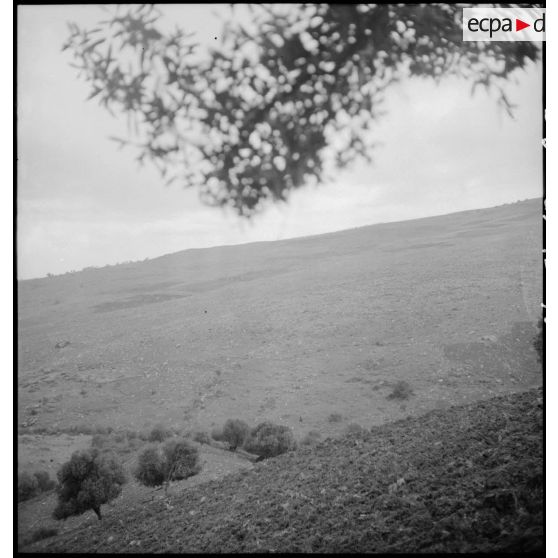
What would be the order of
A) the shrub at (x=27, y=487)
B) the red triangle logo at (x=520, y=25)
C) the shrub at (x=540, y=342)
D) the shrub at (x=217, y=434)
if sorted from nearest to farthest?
1. the red triangle logo at (x=520, y=25)
2. the shrub at (x=540, y=342)
3. the shrub at (x=27, y=487)
4. the shrub at (x=217, y=434)

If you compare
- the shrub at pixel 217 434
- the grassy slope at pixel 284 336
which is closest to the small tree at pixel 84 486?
the shrub at pixel 217 434

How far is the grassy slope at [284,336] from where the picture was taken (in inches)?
545

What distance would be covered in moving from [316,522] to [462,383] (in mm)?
11442

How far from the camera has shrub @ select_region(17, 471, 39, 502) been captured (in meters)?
8.14

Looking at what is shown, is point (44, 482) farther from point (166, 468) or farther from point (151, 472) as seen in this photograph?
point (166, 468)

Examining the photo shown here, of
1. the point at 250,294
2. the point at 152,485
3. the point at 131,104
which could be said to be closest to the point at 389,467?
the point at 131,104

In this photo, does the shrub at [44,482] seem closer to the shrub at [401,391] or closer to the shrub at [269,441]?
the shrub at [269,441]

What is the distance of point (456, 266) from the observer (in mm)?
22328

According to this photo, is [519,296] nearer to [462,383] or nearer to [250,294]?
[462,383]

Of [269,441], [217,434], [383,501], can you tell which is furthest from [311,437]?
[383,501]

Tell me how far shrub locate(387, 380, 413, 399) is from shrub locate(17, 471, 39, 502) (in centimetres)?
1116

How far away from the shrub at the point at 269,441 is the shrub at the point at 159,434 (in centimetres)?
290

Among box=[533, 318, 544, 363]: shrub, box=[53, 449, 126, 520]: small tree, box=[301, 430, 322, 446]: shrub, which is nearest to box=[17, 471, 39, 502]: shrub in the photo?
box=[53, 449, 126, 520]: small tree

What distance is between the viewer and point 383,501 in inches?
167
